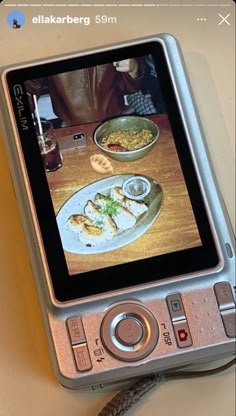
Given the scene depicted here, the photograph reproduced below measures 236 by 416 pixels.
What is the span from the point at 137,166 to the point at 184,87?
7 centimetres

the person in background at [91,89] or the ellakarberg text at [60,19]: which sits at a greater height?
the ellakarberg text at [60,19]

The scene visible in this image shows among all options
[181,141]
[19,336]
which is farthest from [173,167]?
[19,336]

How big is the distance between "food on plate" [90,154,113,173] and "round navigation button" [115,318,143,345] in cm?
11

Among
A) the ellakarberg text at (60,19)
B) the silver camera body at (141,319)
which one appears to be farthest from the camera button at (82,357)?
the ellakarberg text at (60,19)

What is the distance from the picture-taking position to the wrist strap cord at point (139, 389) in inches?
18.4

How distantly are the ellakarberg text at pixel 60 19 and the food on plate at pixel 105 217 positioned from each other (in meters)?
0.15

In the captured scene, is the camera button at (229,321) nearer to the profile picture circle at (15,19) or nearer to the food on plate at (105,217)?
the food on plate at (105,217)

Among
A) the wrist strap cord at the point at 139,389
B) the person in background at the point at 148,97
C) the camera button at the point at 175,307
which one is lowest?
the wrist strap cord at the point at 139,389

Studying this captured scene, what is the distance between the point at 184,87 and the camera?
504 millimetres

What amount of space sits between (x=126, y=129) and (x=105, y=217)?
67mm

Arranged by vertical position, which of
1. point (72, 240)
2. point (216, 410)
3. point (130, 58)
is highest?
point (130, 58)

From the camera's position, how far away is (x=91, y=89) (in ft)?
1.66

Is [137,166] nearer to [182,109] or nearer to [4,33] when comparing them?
[182,109]
